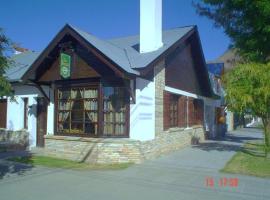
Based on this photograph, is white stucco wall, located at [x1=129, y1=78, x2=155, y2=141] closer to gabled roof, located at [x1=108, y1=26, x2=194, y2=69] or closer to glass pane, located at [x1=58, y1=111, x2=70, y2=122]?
gabled roof, located at [x1=108, y1=26, x2=194, y2=69]

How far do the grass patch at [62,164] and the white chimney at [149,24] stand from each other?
4.99 meters

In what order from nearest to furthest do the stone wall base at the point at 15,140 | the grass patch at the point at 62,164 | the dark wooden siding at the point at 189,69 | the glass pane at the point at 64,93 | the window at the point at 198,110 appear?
the grass patch at the point at 62,164
the glass pane at the point at 64,93
the dark wooden siding at the point at 189,69
the stone wall base at the point at 15,140
the window at the point at 198,110

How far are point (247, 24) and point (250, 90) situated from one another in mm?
4321

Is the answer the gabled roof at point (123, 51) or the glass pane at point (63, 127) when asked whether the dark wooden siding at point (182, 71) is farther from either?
the glass pane at point (63, 127)

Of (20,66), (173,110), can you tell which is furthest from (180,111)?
(20,66)

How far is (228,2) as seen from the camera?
1515 centimetres

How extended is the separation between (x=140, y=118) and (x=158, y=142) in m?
1.52

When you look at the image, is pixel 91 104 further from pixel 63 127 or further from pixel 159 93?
pixel 159 93

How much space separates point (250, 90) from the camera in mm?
11992

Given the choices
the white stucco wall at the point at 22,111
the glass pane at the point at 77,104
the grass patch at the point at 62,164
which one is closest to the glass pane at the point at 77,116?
the glass pane at the point at 77,104

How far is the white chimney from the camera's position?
13617 millimetres
